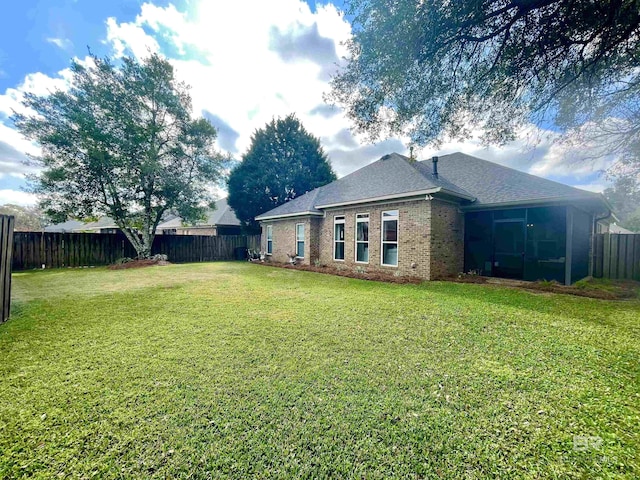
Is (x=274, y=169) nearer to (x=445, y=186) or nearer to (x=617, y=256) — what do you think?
(x=445, y=186)

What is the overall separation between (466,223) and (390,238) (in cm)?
314

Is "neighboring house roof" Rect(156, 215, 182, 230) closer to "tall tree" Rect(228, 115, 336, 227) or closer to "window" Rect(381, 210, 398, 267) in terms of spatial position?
"tall tree" Rect(228, 115, 336, 227)

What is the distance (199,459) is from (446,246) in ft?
31.9

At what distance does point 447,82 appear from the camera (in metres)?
6.12

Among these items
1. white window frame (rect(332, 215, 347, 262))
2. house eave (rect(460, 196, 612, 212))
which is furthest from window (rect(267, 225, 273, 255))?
house eave (rect(460, 196, 612, 212))

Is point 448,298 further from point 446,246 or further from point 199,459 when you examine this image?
point 199,459

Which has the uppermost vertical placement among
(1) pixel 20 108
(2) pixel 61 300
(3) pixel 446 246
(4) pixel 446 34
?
(1) pixel 20 108

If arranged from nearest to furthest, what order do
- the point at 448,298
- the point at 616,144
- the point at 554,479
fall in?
the point at 554,479, the point at 448,298, the point at 616,144

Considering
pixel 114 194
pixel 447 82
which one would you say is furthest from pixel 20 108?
pixel 447 82

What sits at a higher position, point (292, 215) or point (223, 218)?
point (223, 218)

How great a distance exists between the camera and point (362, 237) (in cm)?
1154

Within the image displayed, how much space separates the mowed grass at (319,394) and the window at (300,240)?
367 inches

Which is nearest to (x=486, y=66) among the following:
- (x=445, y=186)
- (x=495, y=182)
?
(x=445, y=186)

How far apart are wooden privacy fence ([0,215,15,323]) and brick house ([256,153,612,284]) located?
982cm
